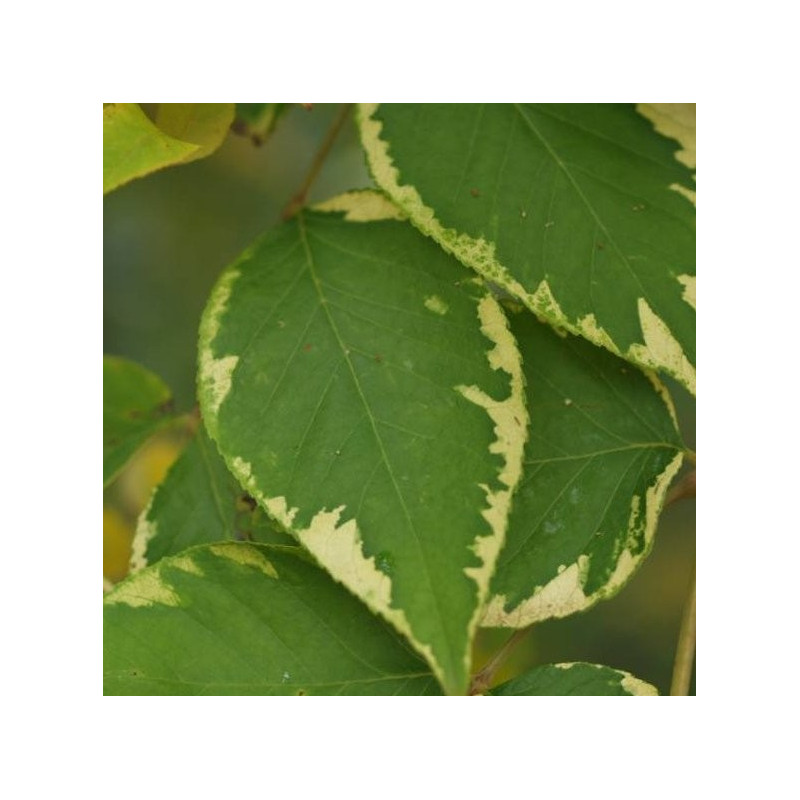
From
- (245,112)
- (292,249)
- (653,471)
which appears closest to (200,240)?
(245,112)

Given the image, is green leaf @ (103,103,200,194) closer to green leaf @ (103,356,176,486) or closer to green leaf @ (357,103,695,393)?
green leaf @ (357,103,695,393)

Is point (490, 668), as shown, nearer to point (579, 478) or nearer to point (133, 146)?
point (579, 478)

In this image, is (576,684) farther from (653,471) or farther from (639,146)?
(639,146)

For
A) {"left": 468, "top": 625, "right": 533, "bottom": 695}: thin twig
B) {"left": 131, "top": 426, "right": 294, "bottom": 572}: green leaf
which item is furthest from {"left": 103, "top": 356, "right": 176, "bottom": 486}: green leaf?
{"left": 468, "top": 625, "right": 533, "bottom": 695}: thin twig

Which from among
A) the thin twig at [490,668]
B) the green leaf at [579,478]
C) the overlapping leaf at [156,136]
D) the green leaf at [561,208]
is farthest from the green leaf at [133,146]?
the thin twig at [490,668]

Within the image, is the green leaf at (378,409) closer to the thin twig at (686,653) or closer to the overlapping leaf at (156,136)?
the overlapping leaf at (156,136)

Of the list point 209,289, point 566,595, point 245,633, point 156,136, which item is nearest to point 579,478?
point 566,595
